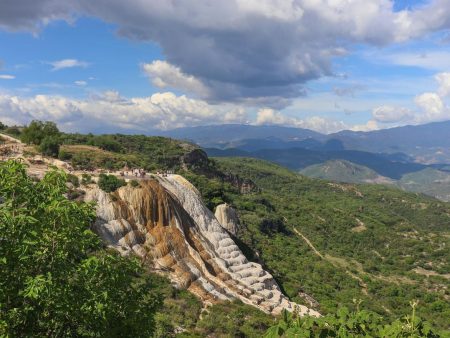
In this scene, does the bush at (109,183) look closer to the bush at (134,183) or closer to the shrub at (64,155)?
the bush at (134,183)

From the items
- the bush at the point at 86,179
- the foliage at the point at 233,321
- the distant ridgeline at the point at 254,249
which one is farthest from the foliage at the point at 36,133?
the foliage at the point at 233,321

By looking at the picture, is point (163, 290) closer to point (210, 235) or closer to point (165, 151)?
point (210, 235)

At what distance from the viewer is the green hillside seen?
219ft

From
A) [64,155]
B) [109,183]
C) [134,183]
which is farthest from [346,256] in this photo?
[109,183]

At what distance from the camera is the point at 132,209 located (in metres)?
46.6

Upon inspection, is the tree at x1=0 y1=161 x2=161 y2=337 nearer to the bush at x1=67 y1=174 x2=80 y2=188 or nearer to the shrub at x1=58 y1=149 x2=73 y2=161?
the bush at x1=67 y1=174 x2=80 y2=188

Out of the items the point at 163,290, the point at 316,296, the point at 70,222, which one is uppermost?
the point at 70,222

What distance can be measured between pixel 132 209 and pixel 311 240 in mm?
67841

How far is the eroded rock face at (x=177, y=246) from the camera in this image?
142 ft

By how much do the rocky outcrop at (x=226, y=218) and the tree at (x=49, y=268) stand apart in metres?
55.0

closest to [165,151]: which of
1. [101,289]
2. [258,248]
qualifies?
[258,248]

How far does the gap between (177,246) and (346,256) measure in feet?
214

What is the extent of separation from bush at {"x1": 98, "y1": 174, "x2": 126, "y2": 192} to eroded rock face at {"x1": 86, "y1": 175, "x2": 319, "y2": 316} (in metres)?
0.78

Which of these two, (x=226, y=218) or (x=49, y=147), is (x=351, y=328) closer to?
(x=226, y=218)
